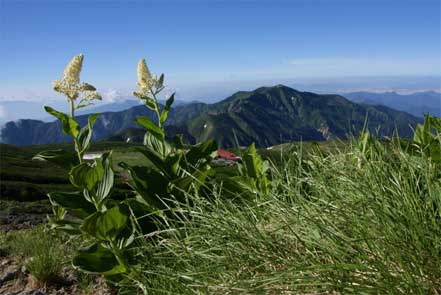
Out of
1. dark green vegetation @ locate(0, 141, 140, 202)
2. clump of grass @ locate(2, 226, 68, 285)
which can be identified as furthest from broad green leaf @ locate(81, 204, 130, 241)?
dark green vegetation @ locate(0, 141, 140, 202)

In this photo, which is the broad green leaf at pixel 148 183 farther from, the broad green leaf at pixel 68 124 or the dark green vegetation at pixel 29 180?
the dark green vegetation at pixel 29 180

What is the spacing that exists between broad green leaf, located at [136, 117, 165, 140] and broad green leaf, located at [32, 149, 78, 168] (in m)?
0.93

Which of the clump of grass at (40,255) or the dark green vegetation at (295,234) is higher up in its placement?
the dark green vegetation at (295,234)

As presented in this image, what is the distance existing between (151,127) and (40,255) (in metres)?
1.99

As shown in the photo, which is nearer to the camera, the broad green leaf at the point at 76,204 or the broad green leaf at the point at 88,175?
the broad green leaf at the point at 88,175

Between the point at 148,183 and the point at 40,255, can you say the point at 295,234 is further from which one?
the point at 40,255

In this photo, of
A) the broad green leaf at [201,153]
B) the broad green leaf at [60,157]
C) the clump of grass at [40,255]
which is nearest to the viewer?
the clump of grass at [40,255]

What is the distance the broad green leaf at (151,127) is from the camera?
5.34 meters

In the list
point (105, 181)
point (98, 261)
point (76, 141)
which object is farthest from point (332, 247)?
point (76, 141)

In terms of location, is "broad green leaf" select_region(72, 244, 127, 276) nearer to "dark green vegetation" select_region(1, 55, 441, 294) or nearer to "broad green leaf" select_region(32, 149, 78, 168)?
"dark green vegetation" select_region(1, 55, 441, 294)

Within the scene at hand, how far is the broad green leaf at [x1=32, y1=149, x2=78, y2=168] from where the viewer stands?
201 inches

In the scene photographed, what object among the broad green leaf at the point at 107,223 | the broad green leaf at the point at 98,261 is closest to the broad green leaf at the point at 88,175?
the broad green leaf at the point at 107,223

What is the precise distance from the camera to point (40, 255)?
5.00 metres

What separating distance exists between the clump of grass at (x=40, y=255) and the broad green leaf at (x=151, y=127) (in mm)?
1875
